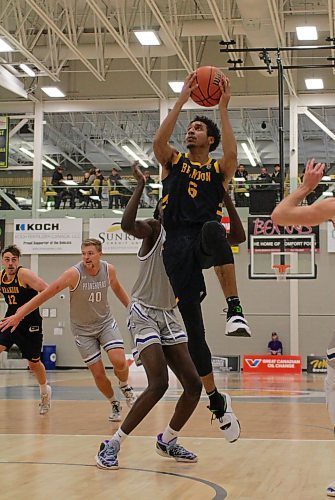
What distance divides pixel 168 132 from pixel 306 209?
155 cm

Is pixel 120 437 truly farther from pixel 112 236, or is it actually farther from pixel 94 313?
pixel 112 236

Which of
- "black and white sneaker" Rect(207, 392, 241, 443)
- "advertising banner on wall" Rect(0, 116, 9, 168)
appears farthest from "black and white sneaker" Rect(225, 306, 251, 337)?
"advertising banner on wall" Rect(0, 116, 9, 168)

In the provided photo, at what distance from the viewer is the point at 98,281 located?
862cm

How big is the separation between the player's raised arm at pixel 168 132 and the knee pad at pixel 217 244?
0.66 m

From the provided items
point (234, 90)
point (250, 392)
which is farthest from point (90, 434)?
point (234, 90)

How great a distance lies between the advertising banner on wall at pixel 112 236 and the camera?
25828mm

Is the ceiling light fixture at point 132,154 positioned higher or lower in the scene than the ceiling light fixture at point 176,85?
lower

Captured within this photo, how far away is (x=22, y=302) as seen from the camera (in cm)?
960

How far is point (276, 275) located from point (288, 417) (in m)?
10.6

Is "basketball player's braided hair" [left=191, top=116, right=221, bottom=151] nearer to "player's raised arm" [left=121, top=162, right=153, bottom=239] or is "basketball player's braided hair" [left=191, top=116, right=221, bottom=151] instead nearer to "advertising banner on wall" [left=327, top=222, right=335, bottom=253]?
"player's raised arm" [left=121, top=162, right=153, bottom=239]

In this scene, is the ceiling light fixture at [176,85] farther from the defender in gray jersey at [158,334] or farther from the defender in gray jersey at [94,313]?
the defender in gray jersey at [158,334]

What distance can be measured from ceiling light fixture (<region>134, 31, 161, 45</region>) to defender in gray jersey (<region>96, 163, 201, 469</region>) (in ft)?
51.0

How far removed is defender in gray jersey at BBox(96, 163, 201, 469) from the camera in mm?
5633

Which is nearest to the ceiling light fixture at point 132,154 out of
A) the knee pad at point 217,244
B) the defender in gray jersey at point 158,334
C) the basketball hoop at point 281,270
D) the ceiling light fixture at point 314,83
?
the ceiling light fixture at point 314,83
